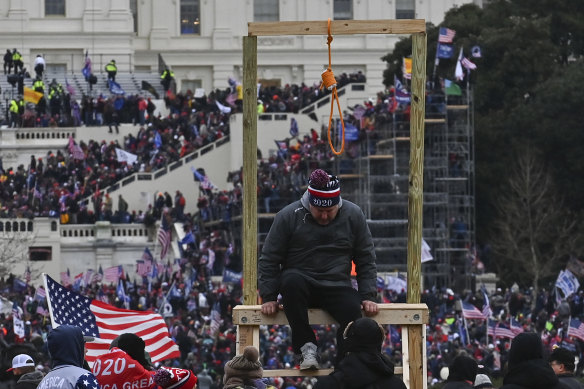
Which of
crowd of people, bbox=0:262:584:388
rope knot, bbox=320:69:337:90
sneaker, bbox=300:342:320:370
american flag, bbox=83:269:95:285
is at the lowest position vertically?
crowd of people, bbox=0:262:584:388

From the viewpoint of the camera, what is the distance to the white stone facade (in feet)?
271

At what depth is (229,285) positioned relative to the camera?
46688 mm

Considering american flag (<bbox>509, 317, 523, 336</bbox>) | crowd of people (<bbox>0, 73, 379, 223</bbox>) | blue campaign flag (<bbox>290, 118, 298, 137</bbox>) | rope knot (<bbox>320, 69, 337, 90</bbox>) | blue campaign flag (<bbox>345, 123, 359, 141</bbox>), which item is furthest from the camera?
blue campaign flag (<bbox>290, 118, 298, 137</bbox>)

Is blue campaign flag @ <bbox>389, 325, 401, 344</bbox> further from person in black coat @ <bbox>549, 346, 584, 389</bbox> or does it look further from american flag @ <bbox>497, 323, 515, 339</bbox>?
person in black coat @ <bbox>549, 346, 584, 389</bbox>

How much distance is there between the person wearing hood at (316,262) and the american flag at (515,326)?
2188 cm

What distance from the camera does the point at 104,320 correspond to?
21.6m

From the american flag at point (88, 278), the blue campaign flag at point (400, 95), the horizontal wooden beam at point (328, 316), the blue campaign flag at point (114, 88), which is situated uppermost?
the blue campaign flag at point (114, 88)

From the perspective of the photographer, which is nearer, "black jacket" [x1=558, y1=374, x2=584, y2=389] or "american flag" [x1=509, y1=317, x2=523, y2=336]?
"black jacket" [x1=558, y1=374, x2=584, y2=389]

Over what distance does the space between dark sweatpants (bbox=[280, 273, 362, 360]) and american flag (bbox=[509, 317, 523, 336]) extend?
22.0 metres

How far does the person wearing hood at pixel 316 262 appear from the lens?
1327 cm

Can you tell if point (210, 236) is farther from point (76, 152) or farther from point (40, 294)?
point (40, 294)

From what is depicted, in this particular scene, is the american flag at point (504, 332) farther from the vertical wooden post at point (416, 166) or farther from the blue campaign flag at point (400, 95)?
the vertical wooden post at point (416, 166)

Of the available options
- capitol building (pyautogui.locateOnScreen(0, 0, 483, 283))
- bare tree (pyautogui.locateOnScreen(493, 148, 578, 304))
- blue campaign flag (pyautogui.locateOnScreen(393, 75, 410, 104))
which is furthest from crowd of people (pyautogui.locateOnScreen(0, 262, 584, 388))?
capitol building (pyautogui.locateOnScreen(0, 0, 483, 283))

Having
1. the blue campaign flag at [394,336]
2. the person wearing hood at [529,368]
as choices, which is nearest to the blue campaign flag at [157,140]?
the blue campaign flag at [394,336]
